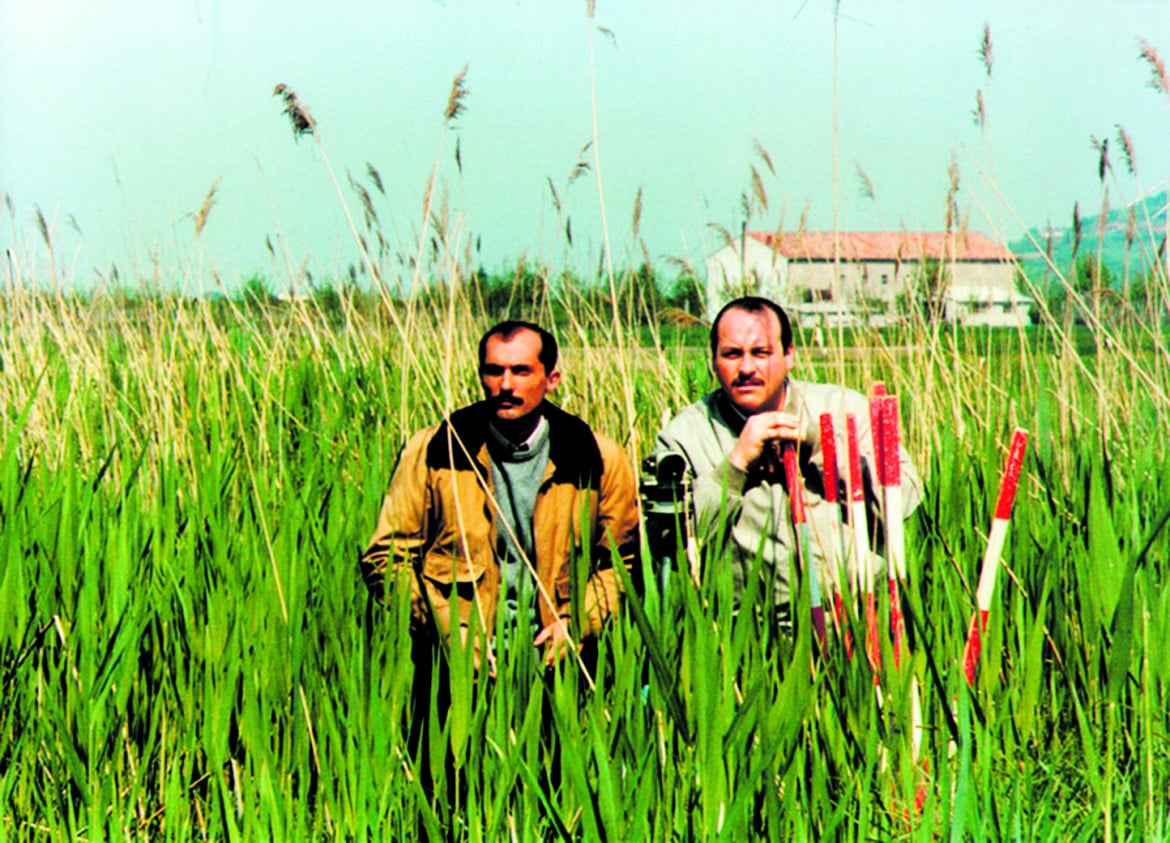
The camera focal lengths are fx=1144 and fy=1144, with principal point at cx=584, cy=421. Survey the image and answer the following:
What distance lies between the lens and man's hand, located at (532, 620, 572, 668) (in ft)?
5.83

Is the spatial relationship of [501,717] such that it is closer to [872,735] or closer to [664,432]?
[872,735]

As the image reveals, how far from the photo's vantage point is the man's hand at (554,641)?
1778 mm

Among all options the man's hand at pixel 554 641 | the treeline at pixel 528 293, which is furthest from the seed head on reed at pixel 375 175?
the man's hand at pixel 554 641

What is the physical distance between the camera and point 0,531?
2457mm

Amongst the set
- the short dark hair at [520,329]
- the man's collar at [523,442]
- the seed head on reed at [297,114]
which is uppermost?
the seed head on reed at [297,114]

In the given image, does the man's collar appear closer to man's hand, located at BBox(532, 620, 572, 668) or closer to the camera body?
the camera body

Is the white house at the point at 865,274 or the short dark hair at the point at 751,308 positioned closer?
the short dark hair at the point at 751,308

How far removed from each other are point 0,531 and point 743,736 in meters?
1.72

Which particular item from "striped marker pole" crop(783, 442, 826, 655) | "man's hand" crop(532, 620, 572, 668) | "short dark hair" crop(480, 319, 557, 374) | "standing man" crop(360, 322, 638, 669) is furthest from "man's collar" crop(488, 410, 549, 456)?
"striped marker pole" crop(783, 442, 826, 655)

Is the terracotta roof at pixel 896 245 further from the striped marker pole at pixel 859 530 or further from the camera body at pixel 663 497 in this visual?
the striped marker pole at pixel 859 530

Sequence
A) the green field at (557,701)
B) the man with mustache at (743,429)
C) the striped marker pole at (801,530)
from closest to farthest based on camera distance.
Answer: the green field at (557,701)
the striped marker pole at (801,530)
the man with mustache at (743,429)

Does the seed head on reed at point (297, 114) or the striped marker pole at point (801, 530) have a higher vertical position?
the seed head on reed at point (297, 114)

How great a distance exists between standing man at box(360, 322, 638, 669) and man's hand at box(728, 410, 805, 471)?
31 cm

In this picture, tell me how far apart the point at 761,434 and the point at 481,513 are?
589 mm
